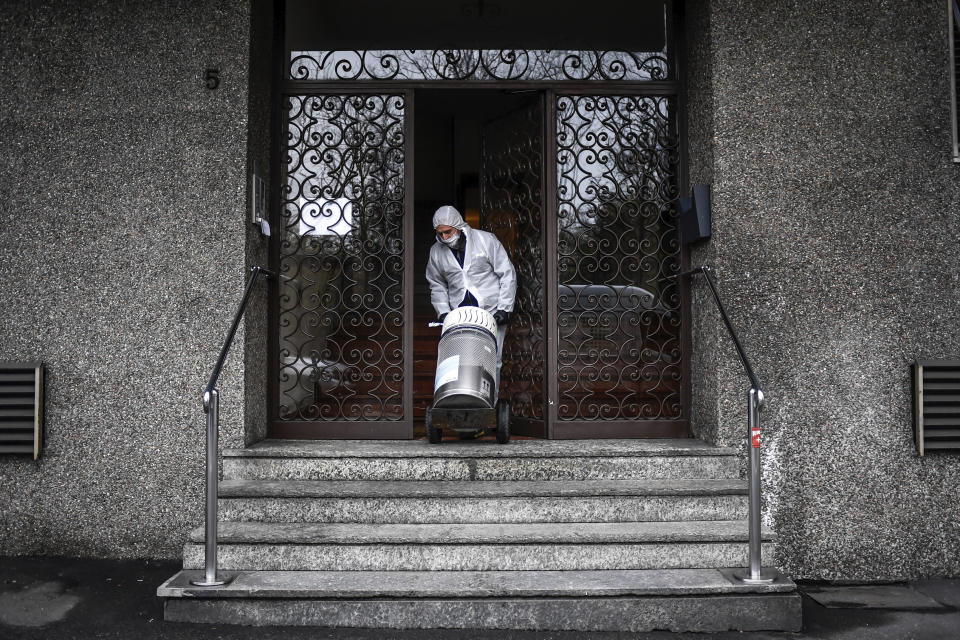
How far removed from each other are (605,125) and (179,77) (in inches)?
120

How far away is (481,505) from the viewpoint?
4.16 metres

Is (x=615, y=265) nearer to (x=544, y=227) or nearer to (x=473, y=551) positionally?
(x=544, y=227)

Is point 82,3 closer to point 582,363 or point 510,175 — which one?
point 510,175

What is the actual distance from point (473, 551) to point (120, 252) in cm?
307

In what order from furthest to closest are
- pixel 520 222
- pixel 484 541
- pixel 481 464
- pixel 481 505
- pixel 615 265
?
pixel 520 222
pixel 615 265
pixel 481 464
pixel 481 505
pixel 484 541

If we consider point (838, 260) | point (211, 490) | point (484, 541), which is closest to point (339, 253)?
point (211, 490)

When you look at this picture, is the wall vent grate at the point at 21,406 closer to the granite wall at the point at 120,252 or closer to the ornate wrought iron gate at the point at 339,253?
the granite wall at the point at 120,252

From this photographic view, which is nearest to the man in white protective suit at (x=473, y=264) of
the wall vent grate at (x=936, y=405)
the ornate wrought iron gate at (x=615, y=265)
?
the ornate wrought iron gate at (x=615, y=265)

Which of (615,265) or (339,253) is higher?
(339,253)

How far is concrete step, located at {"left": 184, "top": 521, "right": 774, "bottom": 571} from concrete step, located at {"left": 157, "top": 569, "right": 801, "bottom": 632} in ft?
0.89

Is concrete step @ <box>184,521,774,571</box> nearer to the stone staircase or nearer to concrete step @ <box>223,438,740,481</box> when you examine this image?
the stone staircase

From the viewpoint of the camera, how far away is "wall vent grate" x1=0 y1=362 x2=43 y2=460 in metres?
4.59

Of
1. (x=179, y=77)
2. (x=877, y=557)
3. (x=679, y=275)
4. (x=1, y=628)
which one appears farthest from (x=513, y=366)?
(x=1, y=628)

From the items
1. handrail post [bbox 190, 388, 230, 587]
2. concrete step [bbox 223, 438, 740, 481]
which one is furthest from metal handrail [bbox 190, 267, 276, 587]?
concrete step [bbox 223, 438, 740, 481]
